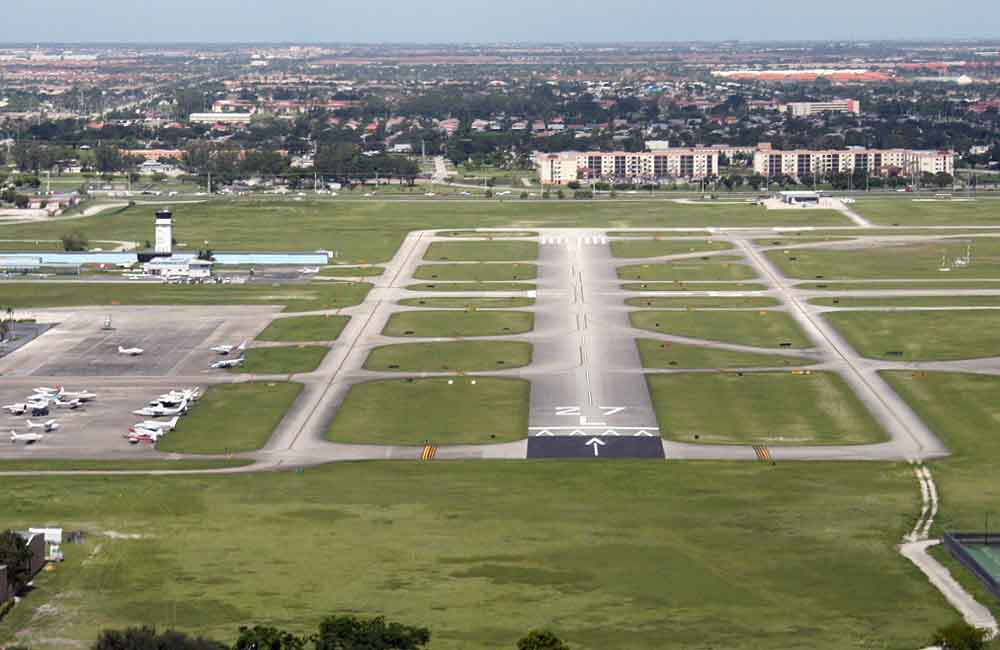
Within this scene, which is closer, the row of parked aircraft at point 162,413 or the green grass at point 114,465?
the green grass at point 114,465

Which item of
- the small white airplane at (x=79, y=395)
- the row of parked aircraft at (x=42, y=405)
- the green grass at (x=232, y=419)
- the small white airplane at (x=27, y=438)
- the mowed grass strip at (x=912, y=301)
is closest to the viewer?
the green grass at (x=232, y=419)

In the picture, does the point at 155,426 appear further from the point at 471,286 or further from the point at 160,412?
the point at 471,286

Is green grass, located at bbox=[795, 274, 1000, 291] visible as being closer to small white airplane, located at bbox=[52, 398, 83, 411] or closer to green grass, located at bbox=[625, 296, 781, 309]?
green grass, located at bbox=[625, 296, 781, 309]

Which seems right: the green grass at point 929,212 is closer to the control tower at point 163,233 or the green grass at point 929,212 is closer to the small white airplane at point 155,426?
the control tower at point 163,233

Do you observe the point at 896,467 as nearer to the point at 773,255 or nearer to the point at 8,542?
the point at 8,542

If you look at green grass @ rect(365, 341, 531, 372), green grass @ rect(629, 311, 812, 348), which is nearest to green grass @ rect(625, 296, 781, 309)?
green grass @ rect(629, 311, 812, 348)

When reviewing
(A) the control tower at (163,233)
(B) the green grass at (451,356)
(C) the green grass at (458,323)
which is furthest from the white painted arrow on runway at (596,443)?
(A) the control tower at (163,233)

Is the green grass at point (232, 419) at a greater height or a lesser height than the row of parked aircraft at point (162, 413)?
lesser

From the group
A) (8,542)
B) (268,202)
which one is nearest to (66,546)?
(8,542)

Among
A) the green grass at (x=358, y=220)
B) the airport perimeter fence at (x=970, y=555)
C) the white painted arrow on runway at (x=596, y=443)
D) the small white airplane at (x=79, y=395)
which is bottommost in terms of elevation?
the green grass at (x=358, y=220)
